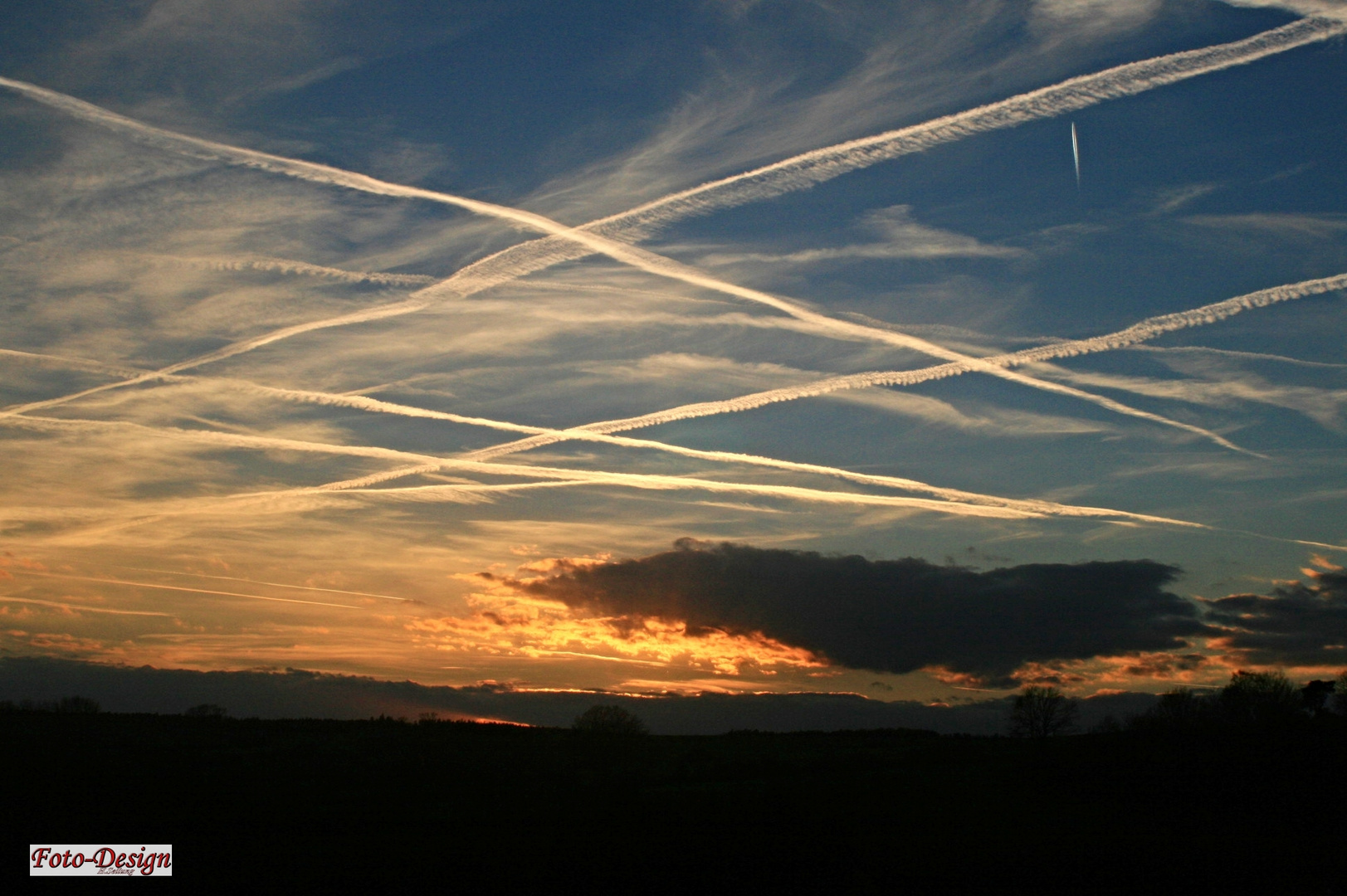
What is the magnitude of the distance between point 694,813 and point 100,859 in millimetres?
21302

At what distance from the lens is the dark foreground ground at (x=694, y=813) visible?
28547mm

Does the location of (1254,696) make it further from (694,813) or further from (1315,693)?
(694,813)

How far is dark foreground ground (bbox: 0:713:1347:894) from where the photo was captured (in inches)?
1124

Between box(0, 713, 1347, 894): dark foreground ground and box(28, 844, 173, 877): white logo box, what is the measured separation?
571 millimetres

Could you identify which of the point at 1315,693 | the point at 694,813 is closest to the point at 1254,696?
the point at 1315,693

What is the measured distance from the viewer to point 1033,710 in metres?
119

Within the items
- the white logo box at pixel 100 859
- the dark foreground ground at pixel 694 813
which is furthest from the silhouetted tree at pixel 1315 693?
the white logo box at pixel 100 859

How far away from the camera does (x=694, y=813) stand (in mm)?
37656

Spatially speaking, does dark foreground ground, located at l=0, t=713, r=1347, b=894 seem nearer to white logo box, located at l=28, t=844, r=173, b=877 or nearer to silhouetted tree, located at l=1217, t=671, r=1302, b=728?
white logo box, located at l=28, t=844, r=173, b=877

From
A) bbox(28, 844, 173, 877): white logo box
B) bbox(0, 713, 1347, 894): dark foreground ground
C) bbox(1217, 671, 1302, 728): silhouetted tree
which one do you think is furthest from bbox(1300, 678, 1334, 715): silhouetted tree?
bbox(28, 844, 173, 877): white logo box

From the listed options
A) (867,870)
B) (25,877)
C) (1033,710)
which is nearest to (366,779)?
(25,877)

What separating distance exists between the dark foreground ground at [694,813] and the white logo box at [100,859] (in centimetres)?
57

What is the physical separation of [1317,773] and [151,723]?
73.0 meters

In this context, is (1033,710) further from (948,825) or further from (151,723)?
(151,723)
